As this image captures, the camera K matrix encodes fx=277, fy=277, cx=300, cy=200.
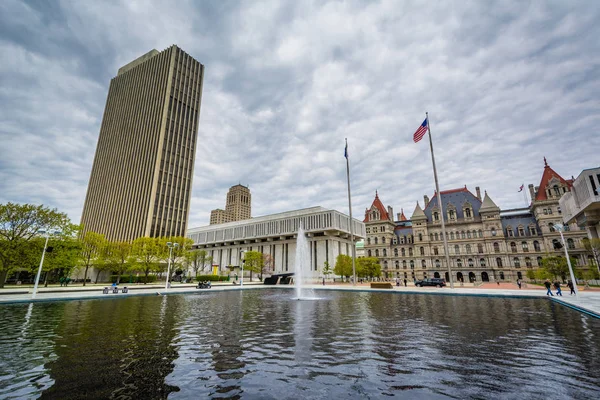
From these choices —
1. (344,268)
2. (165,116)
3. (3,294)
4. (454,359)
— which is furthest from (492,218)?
(165,116)

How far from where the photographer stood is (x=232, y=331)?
1184cm

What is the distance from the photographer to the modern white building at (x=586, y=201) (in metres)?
31.0

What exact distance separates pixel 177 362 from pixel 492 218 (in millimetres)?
82563

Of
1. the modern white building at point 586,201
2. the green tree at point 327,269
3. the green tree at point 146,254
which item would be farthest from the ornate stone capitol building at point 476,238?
the green tree at point 146,254

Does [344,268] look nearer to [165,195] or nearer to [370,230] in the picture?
[370,230]

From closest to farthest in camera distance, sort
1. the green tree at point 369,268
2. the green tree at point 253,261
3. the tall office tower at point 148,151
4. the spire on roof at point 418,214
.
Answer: the green tree at point 369,268, the green tree at point 253,261, the spire on roof at point 418,214, the tall office tower at point 148,151

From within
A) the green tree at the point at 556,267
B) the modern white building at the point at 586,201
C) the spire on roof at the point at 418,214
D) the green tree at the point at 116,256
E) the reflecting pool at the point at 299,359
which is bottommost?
the reflecting pool at the point at 299,359

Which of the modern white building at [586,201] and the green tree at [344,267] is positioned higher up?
the modern white building at [586,201]

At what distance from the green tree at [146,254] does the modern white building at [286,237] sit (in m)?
23.4

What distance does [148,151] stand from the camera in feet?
298

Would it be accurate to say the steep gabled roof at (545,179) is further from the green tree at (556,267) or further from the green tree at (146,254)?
the green tree at (146,254)

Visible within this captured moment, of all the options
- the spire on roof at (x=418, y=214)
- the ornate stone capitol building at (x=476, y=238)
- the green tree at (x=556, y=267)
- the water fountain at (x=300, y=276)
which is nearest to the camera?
the water fountain at (x=300, y=276)

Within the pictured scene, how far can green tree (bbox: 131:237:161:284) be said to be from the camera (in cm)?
5291

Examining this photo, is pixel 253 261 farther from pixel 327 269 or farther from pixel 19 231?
pixel 19 231
